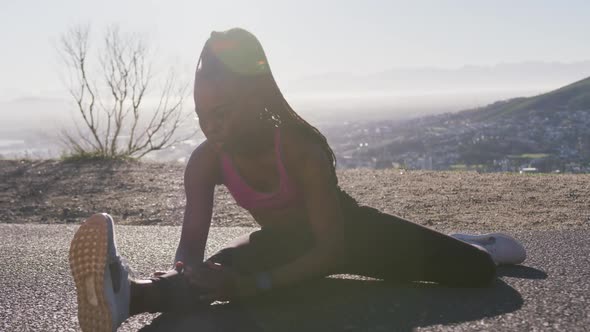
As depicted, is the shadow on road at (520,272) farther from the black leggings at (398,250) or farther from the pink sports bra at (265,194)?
the pink sports bra at (265,194)

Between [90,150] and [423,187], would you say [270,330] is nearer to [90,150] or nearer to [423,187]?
[423,187]

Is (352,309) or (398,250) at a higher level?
(398,250)

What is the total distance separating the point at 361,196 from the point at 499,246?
3.24 meters

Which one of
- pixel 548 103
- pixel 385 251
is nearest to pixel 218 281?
pixel 385 251

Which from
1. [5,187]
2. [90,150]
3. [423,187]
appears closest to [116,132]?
[90,150]

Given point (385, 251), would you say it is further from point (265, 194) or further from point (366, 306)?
point (265, 194)

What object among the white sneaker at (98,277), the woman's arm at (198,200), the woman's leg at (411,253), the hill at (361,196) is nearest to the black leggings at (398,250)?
the woman's leg at (411,253)

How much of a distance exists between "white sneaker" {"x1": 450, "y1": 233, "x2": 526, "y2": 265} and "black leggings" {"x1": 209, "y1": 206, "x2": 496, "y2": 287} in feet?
1.17

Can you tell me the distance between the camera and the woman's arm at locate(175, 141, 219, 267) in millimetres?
2492

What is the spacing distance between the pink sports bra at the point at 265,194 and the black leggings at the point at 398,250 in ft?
0.48

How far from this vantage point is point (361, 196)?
6223 millimetres

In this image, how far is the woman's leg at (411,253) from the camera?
257 cm

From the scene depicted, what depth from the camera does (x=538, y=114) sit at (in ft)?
93.7

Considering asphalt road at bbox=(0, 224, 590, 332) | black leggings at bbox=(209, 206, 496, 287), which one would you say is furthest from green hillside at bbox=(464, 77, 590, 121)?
black leggings at bbox=(209, 206, 496, 287)
